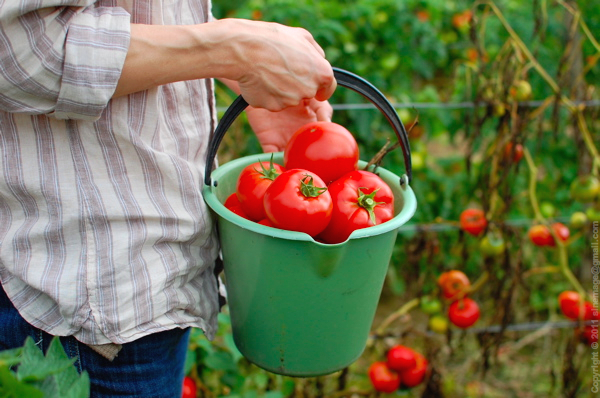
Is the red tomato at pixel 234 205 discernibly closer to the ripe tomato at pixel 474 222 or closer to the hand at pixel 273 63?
the hand at pixel 273 63

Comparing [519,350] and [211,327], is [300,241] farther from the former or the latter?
[519,350]

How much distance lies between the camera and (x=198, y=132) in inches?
35.2

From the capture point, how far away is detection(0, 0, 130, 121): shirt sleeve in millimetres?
647

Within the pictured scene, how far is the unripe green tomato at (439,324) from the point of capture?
5.97ft

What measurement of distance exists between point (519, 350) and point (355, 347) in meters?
1.54

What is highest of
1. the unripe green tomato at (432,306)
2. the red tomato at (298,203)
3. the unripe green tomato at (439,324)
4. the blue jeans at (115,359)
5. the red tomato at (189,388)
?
the red tomato at (298,203)

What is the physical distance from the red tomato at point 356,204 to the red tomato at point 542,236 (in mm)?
1044

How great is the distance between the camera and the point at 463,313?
5.71ft

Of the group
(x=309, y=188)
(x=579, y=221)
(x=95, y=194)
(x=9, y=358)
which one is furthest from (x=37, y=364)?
(x=579, y=221)

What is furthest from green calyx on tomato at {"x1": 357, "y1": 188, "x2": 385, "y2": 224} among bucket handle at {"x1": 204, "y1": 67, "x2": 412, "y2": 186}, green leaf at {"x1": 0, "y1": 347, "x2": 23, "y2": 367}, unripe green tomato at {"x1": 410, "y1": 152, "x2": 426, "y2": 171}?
unripe green tomato at {"x1": 410, "y1": 152, "x2": 426, "y2": 171}

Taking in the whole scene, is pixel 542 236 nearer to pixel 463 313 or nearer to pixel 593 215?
pixel 593 215

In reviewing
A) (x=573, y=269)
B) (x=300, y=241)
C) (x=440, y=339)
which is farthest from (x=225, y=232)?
(x=573, y=269)

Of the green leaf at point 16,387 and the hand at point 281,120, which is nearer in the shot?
the green leaf at point 16,387

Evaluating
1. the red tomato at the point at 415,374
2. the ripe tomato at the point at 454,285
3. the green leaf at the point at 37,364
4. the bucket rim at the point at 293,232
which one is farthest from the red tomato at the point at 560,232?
the green leaf at the point at 37,364
